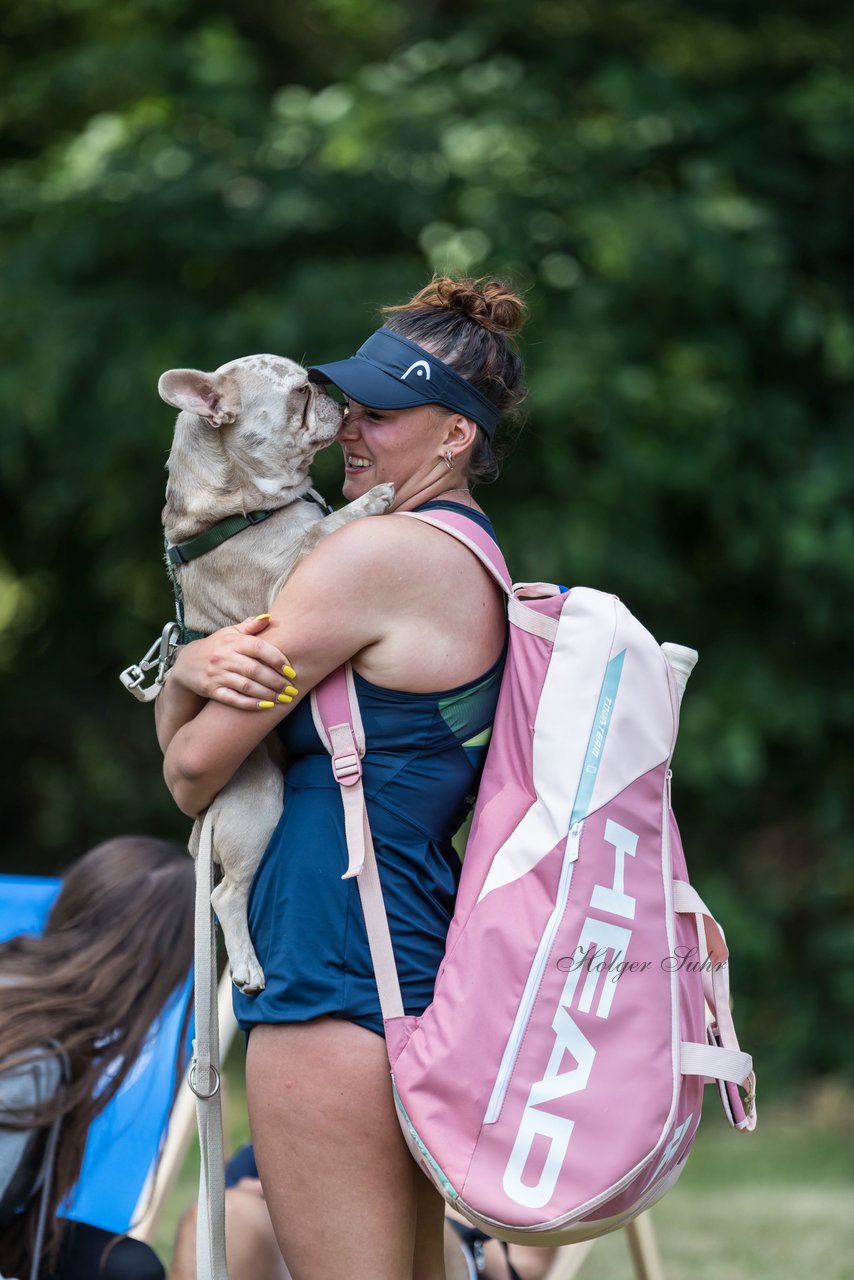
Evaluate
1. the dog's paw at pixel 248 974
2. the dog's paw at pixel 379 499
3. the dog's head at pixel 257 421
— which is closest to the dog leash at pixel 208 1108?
the dog's paw at pixel 248 974

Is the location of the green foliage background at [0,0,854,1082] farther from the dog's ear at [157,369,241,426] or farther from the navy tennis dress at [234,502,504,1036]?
the navy tennis dress at [234,502,504,1036]

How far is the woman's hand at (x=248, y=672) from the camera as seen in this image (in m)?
2.06

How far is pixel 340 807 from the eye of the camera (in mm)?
2123

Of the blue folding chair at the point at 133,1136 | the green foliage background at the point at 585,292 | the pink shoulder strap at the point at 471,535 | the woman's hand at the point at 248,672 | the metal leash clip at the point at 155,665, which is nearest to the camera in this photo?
the woman's hand at the point at 248,672

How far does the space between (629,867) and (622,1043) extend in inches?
10.0

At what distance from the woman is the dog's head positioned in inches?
13.7

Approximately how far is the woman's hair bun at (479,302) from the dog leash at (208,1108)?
42.8 inches

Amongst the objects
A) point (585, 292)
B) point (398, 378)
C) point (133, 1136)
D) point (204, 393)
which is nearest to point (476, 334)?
point (398, 378)

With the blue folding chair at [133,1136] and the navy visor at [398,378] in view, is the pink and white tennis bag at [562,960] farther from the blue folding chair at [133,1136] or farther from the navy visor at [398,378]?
the blue folding chair at [133,1136]

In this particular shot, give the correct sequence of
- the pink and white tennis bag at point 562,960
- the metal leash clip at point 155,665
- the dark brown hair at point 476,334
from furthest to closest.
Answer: the metal leash clip at point 155,665
the dark brown hair at point 476,334
the pink and white tennis bag at point 562,960

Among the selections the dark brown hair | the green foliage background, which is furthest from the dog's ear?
the green foliage background

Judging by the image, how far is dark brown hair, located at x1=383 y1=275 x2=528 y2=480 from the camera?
2.32 m

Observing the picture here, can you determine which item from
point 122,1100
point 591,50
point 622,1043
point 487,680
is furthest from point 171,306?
point 622,1043

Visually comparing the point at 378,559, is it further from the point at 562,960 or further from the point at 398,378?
the point at 562,960
